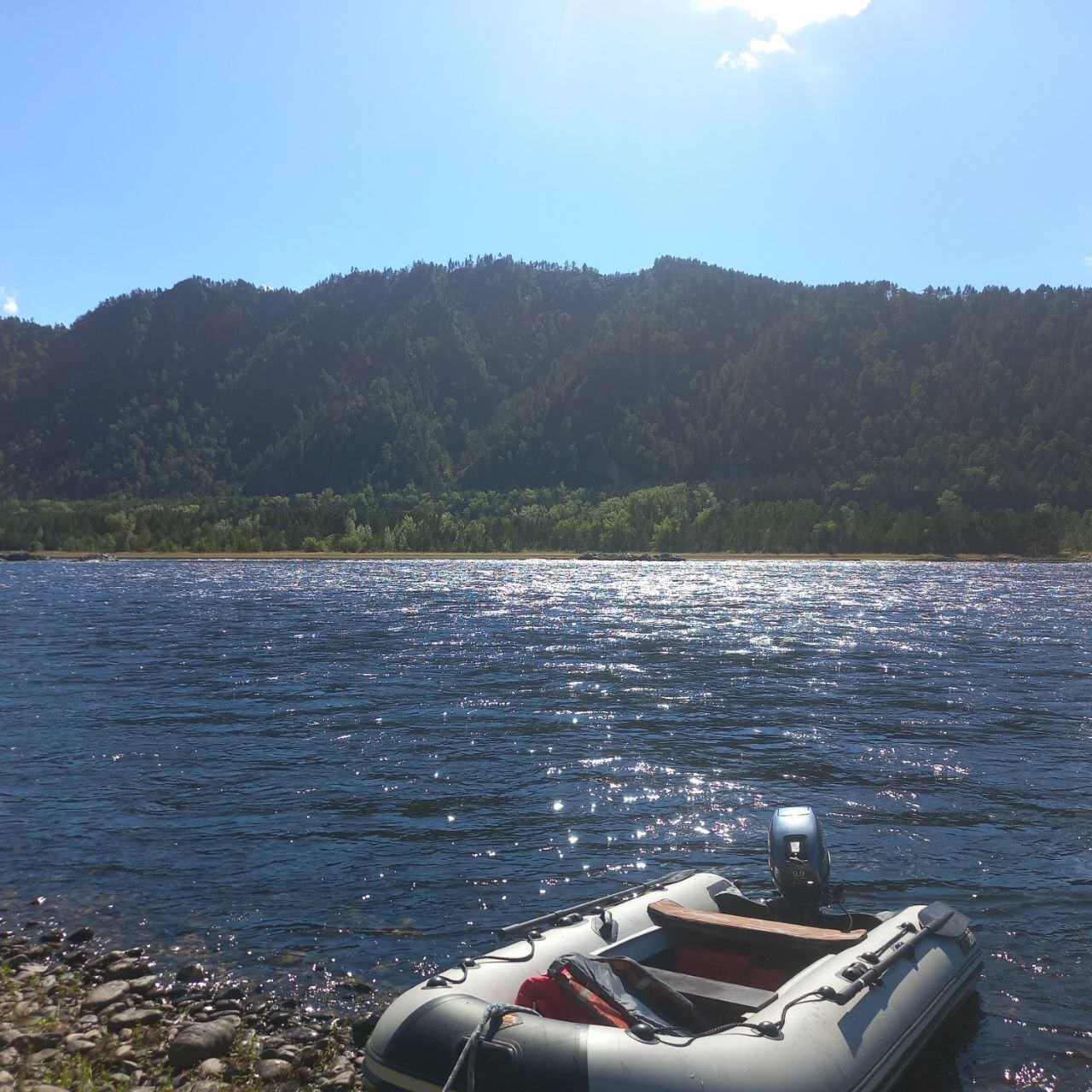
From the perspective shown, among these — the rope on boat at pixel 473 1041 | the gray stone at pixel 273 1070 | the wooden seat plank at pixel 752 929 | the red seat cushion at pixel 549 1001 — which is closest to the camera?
the rope on boat at pixel 473 1041

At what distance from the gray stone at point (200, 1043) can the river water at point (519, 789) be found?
1873mm

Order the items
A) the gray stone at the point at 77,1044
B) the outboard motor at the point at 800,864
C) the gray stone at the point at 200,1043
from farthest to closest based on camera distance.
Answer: the outboard motor at the point at 800,864, the gray stone at the point at 77,1044, the gray stone at the point at 200,1043

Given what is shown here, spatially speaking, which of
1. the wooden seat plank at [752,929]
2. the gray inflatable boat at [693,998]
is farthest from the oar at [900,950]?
the wooden seat plank at [752,929]

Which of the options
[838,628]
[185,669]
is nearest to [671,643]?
A: [838,628]

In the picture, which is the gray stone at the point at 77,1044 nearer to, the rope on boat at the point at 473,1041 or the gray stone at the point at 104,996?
the gray stone at the point at 104,996

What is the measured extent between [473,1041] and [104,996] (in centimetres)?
537

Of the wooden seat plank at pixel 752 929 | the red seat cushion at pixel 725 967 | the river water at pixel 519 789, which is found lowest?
the river water at pixel 519 789

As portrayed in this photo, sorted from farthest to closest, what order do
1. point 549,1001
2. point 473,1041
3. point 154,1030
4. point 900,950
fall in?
point 900,950 → point 154,1030 → point 549,1001 → point 473,1041

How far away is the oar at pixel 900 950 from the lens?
975 cm

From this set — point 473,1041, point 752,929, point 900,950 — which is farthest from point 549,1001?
point 900,950

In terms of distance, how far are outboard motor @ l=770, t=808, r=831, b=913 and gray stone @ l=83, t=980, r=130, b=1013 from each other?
25.9ft

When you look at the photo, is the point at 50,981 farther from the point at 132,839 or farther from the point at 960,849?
the point at 960,849

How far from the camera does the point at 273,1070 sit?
1002cm

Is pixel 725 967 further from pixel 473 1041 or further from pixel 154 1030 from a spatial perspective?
pixel 154 1030
